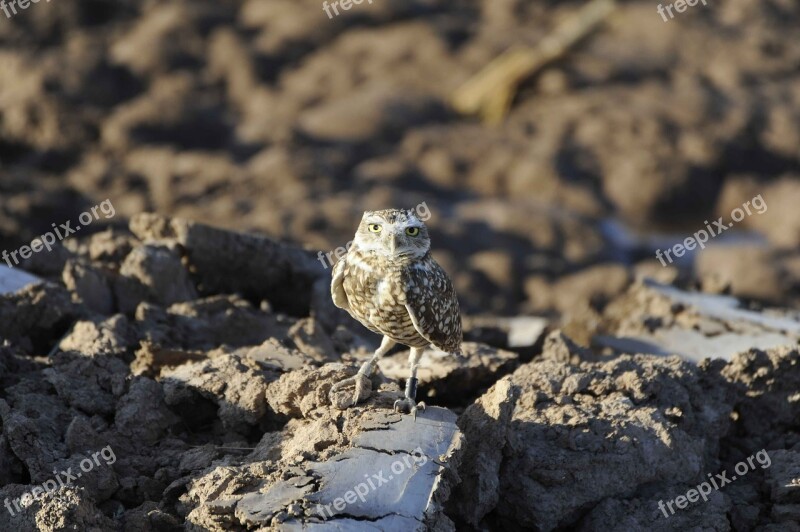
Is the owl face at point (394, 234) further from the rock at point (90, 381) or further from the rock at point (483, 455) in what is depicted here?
the rock at point (90, 381)

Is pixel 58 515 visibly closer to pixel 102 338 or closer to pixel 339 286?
pixel 339 286

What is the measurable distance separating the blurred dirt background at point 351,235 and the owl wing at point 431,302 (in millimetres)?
568

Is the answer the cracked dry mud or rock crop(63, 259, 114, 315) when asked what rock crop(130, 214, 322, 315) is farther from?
rock crop(63, 259, 114, 315)

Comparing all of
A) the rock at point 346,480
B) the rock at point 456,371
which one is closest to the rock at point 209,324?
the rock at point 456,371

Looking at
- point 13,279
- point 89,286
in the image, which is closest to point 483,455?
point 89,286

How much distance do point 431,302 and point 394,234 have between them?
584 mm

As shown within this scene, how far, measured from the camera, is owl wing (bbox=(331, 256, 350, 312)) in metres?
6.87

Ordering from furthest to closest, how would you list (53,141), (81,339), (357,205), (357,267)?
1. (53,141)
2. (357,205)
3. (81,339)
4. (357,267)

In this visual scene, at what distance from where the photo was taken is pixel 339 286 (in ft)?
22.7

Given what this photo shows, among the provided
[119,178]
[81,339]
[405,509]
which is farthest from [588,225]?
[405,509]

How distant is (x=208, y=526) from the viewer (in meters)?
5.76

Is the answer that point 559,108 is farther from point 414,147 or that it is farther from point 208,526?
point 208,526

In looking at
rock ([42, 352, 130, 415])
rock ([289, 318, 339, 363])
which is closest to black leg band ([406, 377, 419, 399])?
rock ([289, 318, 339, 363])

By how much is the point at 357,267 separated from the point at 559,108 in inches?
659
